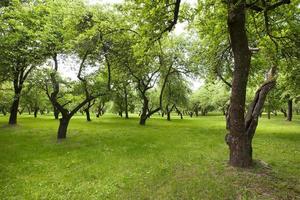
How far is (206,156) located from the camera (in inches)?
500

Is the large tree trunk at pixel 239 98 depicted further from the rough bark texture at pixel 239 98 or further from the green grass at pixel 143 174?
the green grass at pixel 143 174

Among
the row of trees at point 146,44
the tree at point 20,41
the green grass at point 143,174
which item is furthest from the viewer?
the tree at point 20,41

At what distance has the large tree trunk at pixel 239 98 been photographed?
366 inches

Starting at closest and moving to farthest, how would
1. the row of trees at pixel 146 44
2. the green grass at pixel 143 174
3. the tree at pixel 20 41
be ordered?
the green grass at pixel 143 174 → the row of trees at pixel 146 44 → the tree at pixel 20 41

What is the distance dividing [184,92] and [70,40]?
2355cm

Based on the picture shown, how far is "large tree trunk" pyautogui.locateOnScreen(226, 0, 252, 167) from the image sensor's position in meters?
9.30

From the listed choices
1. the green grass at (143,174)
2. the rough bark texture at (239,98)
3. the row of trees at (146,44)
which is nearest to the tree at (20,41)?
the row of trees at (146,44)

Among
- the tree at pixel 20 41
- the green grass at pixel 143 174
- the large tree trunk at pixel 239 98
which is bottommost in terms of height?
the green grass at pixel 143 174

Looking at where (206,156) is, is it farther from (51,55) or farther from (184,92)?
(184,92)

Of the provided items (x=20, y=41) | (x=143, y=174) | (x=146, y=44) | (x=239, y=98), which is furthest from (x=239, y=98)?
(x=20, y=41)

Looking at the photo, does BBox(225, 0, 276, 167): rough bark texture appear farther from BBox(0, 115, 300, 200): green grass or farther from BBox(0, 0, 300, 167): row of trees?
BBox(0, 115, 300, 200): green grass

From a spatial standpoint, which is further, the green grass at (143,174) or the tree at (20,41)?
the tree at (20,41)

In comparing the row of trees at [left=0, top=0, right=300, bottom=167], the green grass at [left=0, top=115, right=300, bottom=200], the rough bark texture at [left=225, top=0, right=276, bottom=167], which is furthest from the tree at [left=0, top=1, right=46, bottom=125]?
the rough bark texture at [left=225, top=0, right=276, bottom=167]

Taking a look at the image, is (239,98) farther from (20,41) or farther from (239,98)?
(20,41)
